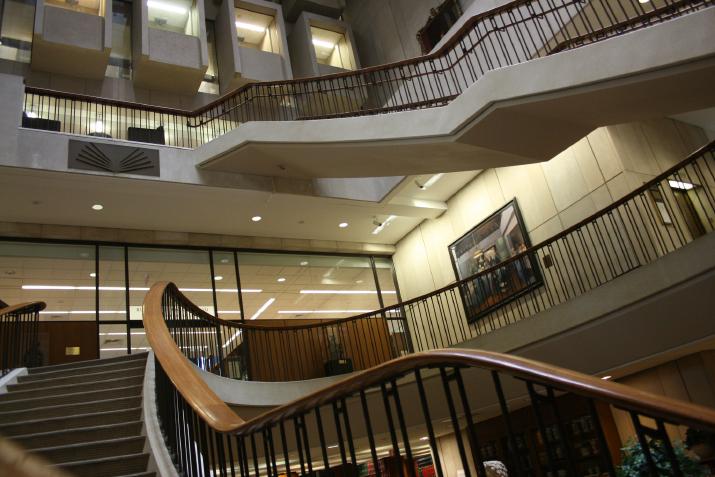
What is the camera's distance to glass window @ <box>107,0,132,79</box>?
42.1ft

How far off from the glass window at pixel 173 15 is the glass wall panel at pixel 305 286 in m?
6.08

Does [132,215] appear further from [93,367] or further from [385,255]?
[385,255]

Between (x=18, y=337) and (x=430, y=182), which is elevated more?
(x=430, y=182)

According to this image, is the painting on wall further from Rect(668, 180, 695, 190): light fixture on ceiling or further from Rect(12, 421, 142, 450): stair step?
Rect(12, 421, 142, 450): stair step

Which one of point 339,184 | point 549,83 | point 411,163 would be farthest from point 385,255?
point 549,83

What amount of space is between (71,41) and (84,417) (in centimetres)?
930

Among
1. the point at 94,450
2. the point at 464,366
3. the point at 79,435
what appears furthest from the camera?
the point at 79,435

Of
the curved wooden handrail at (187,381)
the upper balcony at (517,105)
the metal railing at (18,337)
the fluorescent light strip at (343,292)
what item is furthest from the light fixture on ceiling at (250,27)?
the curved wooden handrail at (187,381)

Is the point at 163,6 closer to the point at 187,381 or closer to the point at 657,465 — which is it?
the point at 187,381

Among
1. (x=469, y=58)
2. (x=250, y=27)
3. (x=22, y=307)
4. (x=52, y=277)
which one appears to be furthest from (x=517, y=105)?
(x=250, y=27)

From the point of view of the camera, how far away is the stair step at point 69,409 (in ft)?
16.4

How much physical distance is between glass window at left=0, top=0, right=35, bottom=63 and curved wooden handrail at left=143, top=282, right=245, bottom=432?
31.8 feet

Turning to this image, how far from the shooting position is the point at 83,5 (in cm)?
1286

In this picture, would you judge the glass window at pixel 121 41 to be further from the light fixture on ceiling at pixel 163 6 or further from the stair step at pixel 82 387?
the stair step at pixel 82 387
